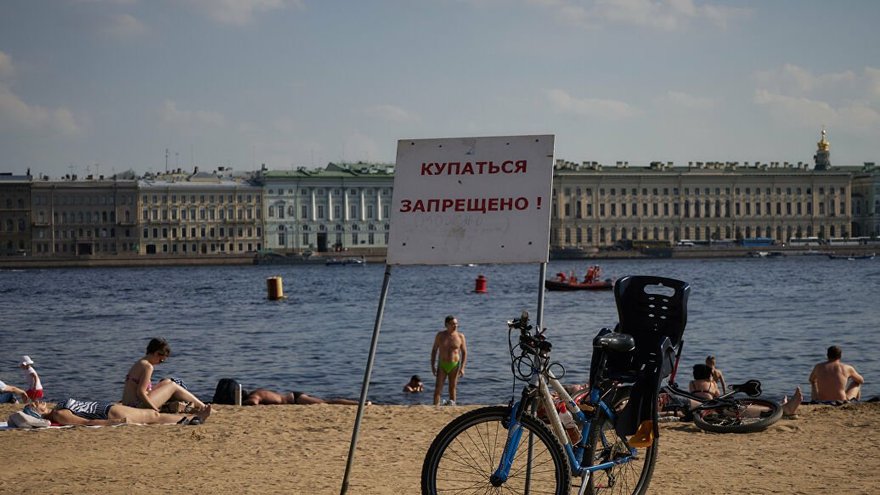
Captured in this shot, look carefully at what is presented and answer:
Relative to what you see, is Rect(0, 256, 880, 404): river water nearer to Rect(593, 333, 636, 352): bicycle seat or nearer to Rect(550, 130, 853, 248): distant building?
Rect(593, 333, 636, 352): bicycle seat

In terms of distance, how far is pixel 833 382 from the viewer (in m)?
11.5

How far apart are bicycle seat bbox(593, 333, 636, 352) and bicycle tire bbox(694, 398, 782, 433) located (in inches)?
138

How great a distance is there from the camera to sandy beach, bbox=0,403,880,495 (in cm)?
646

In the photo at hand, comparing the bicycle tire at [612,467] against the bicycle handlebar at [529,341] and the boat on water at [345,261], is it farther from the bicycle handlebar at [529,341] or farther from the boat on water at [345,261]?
the boat on water at [345,261]

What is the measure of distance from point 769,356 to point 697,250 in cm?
8828

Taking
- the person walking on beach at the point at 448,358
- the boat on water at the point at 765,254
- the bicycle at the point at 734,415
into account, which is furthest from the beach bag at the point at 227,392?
the boat on water at the point at 765,254

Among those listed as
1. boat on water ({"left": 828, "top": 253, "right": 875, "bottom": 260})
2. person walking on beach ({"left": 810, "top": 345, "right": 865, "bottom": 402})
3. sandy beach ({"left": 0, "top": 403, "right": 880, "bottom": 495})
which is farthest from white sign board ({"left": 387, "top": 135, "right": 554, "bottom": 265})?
boat on water ({"left": 828, "top": 253, "right": 875, "bottom": 260})

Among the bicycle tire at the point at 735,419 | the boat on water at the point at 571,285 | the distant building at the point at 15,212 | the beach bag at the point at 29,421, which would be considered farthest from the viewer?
the distant building at the point at 15,212

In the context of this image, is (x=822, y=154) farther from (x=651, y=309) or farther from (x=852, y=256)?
(x=651, y=309)

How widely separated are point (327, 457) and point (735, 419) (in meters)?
2.74

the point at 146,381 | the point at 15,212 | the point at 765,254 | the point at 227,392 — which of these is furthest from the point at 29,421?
the point at 765,254

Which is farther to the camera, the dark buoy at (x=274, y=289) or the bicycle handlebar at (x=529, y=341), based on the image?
the dark buoy at (x=274, y=289)

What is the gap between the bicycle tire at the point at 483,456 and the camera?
4660 millimetres

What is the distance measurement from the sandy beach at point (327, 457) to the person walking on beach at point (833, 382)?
2.10 m
